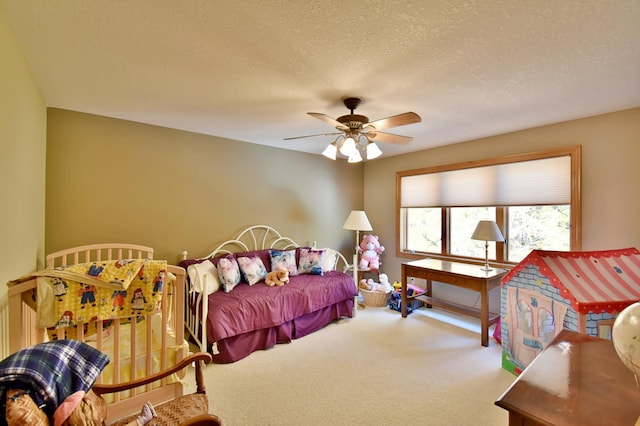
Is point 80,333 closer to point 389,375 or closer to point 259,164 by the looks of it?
point 389,375

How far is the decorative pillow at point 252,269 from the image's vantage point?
10.9 feet

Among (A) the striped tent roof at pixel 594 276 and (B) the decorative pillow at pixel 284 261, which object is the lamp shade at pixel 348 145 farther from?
(B) the decorative pillow at pixel 284 261

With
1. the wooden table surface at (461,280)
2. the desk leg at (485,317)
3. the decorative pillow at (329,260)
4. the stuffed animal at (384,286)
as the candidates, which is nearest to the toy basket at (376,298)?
the stuffed animal at (384,286)

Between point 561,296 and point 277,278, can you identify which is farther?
point 277,278

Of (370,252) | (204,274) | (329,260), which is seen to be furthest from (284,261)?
(370,252)

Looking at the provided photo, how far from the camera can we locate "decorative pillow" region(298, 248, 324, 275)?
381 cm

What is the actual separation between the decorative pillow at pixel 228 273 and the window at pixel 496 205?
275 cm

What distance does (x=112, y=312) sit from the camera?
149cm

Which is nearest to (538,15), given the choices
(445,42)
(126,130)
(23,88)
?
(445,42)

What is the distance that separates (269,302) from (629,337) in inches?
103

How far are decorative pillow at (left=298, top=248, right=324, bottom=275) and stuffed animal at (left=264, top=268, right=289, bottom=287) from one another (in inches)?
19.7

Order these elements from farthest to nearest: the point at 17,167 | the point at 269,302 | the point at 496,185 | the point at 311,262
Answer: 1. the point at 311,262
2. the point at 496,185
3. the point at 269,302
4. the point at 17,167

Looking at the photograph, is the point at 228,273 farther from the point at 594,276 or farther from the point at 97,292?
the point at 594,276

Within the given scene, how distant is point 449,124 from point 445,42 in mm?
1674
